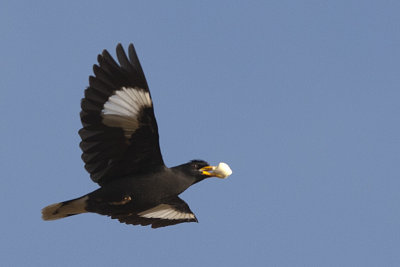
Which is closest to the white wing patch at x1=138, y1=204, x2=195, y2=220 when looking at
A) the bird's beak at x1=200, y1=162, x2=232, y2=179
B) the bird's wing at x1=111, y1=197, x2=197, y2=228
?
the bird's wing at x1=111, y1=197, x2=197, y2=228

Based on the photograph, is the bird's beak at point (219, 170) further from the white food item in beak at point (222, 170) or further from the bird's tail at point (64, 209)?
the bird's tail at point (64, 209)

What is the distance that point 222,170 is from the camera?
41.1 feet

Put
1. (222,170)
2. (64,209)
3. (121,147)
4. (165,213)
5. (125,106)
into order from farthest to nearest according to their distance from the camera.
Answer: (165,213) < (222,170) < (64,209) < (121,147) < (125,106)

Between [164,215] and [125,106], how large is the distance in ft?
8.72

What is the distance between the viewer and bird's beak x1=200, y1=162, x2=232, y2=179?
41.0ft

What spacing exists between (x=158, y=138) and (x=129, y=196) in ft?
3.19

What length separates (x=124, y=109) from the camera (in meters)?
11.7

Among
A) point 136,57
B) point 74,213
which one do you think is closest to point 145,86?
point 136,57

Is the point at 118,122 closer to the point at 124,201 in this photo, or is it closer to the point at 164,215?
the point at 124,201

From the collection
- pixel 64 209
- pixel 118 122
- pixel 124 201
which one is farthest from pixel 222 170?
pixel 64 209

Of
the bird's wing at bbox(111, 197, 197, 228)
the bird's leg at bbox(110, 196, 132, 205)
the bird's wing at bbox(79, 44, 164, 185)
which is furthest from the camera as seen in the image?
the bird's wing at bbox(111, 197, 197, 228)

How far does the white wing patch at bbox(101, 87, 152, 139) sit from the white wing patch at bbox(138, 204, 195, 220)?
7.26 feet

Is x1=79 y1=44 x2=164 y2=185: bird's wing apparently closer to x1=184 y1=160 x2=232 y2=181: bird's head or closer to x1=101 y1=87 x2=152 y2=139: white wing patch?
x1=101 y1=87 x2=152 y2=139: white wing patch

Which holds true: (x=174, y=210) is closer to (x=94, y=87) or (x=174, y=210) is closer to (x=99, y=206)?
(x=99, y=206)
